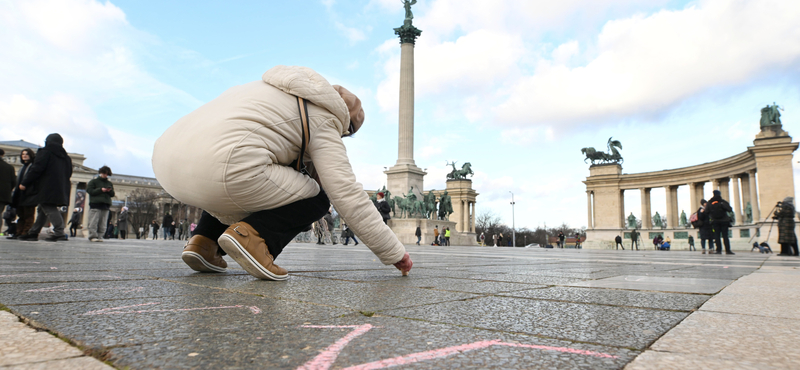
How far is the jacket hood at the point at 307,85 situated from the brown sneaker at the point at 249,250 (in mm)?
863

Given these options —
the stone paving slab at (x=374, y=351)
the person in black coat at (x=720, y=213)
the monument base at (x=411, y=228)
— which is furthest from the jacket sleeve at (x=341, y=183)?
the monument base at (x=411, y=228)

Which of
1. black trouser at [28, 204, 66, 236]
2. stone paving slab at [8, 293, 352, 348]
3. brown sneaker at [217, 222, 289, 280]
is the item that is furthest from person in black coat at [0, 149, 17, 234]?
stone paving slab at [8, 293, 352, 348]

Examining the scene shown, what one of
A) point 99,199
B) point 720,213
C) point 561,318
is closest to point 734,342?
point 561,318

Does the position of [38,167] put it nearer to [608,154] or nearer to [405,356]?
[405,356]

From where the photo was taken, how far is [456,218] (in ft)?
242

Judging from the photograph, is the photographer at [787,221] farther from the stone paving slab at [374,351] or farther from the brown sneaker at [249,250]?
Answer: the stone paving slab at [374,351]

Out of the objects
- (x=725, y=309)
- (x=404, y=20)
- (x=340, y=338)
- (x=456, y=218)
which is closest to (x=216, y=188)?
(x=340, y=338)

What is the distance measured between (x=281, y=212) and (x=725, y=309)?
243cm

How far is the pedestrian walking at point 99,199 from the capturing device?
10133 millimetres

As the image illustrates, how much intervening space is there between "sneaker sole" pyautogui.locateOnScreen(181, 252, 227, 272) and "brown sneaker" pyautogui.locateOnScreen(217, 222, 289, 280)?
657 mm

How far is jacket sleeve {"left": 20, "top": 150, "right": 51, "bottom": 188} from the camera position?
27.8ft

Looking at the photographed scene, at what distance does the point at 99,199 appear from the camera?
33.6ft

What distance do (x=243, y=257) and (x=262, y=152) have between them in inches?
24.5

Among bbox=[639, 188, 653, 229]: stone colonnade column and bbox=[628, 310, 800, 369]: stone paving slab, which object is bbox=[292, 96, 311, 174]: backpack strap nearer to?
bbox=[628, 310, 800, 369]: stone paving slab
